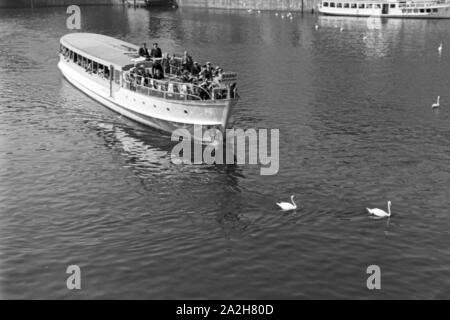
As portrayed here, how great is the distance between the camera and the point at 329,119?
60.4m

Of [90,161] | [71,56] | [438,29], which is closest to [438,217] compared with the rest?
[90,161]

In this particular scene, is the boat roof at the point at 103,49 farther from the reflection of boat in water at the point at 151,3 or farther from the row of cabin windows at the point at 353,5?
the reflection of boat in water at the point at 151,3

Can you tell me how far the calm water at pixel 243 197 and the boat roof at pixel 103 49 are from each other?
5386mm

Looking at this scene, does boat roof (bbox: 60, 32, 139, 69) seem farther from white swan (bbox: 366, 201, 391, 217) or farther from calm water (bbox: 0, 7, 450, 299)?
white swan (bbox: 366, 201, 391, 217)

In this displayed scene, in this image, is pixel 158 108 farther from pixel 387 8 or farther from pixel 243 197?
pixel 387 8

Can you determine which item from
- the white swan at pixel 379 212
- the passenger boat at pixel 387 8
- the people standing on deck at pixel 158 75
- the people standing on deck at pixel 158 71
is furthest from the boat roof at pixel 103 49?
the passenger boat at pixel 387 8

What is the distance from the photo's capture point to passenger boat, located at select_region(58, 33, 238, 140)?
50062mm

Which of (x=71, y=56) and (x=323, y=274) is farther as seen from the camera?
(x=71, y=56)

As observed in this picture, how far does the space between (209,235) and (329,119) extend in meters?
28.7

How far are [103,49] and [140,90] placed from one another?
15.3 metres

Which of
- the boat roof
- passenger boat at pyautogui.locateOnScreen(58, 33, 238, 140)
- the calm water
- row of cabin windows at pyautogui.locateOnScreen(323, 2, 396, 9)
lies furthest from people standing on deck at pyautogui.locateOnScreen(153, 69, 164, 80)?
row of cabin windows at pyautogui.locateOnScreen(323, 2, 396, 9)

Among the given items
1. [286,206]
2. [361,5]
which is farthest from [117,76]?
[361,5]

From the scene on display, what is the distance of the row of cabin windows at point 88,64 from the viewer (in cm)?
6362
